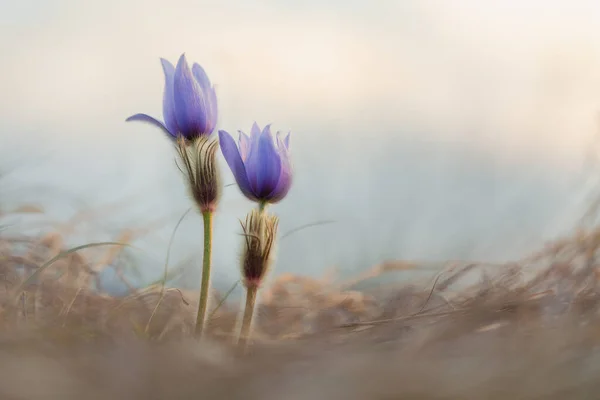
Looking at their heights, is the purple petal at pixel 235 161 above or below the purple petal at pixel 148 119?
below

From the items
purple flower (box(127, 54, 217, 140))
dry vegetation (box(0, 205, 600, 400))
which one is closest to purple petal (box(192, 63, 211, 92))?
purple flower (box(127, 54, 217, 140))

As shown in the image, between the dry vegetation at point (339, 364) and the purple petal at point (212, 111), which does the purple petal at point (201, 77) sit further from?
the dry vegetation at point (339, 364)

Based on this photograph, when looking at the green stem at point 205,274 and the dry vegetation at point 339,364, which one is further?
the green stem at point 205,274

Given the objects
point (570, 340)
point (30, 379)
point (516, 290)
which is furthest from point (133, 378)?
point (516, 290)

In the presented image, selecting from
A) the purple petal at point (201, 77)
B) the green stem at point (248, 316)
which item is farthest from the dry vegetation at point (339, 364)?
the purple petal at point (201, 77)

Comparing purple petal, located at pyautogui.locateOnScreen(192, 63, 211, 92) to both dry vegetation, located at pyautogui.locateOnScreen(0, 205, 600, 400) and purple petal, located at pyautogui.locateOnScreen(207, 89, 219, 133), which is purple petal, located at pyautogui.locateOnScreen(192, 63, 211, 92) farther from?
dry vegetation, located at pyautogui.locateOnScreen(0, 205, 600, 400)

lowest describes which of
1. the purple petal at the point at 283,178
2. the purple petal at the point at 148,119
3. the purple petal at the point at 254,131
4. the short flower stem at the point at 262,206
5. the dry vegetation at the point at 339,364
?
the dry vegetation at the point at 339,364

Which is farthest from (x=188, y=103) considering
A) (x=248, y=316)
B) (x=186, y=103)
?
(x=248, y=316)

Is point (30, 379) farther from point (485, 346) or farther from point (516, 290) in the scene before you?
point (516, 290)

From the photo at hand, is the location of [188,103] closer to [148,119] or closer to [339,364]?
[148,119]
